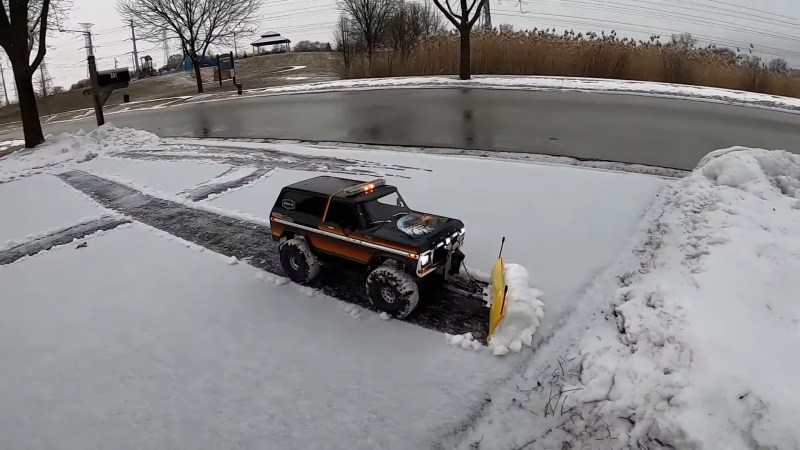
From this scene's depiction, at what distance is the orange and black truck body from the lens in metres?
5.80

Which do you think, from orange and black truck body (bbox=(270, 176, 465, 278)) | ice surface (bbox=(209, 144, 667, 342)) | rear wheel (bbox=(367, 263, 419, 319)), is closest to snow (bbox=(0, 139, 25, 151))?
ice surface (bbox=(209, 144, 667, 342))

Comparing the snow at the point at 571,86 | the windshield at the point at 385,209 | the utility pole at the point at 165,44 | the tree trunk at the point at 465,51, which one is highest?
the utility pole at the point at 165,44

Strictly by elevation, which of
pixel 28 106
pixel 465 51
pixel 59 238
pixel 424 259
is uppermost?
pixel 465 51

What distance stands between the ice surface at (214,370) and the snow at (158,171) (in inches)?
185

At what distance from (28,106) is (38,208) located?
8.59 metres

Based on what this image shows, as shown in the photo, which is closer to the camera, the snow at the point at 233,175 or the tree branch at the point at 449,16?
the snow at the point at 233,175

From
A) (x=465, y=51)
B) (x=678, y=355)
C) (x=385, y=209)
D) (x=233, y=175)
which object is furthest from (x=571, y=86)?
(x=678, y=355)

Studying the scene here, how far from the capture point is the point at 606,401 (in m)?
4.44

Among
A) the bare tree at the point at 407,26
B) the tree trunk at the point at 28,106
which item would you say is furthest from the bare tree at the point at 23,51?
the bare tree at the point at 407,26

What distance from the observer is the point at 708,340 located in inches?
189

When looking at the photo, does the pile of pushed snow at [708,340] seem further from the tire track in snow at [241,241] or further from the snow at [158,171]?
the snow at [158,171]

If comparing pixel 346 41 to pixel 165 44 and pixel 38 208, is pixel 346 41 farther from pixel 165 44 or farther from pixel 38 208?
pixel 38 208

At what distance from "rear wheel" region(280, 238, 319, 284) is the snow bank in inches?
99.9

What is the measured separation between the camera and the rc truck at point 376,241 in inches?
228
